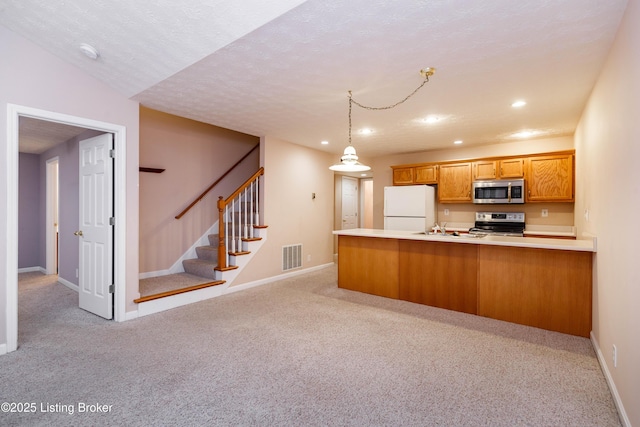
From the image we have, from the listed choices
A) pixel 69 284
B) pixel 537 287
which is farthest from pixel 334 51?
pixel 69 284

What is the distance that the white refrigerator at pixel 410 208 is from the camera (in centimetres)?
583

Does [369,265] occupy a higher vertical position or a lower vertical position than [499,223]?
lower

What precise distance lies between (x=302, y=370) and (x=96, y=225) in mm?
2948

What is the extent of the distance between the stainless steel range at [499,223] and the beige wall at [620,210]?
8.37 ft

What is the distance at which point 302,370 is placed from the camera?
2.38 m

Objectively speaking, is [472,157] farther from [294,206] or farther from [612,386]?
[612,386]

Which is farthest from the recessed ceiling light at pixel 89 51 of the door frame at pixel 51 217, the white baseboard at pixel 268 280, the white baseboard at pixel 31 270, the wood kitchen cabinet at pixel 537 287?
the white baseboard at pixel 31 270

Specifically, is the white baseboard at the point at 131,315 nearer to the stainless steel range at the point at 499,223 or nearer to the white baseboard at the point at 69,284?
the white baseboard at the point at 69,284

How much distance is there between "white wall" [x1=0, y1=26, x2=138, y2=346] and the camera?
262 cm

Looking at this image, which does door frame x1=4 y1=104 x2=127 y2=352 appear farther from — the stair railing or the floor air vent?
the floor air vent

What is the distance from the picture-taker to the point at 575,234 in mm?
4777

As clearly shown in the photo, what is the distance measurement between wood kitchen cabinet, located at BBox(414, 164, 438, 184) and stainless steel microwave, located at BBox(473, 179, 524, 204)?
74cm

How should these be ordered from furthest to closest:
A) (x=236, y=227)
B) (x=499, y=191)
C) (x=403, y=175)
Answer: (x=403, y=175) → (x=236, y=227) → (x=499, y=191)

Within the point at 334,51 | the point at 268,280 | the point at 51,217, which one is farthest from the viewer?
the point at 51,217
